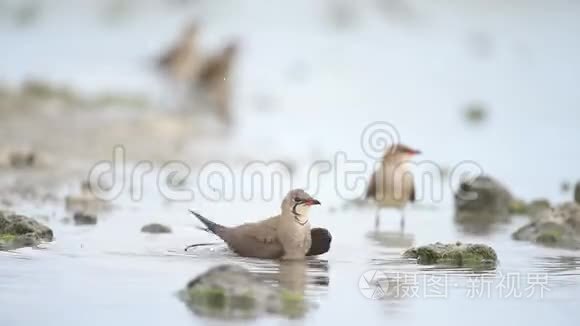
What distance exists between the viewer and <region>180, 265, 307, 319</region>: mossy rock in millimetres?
5633

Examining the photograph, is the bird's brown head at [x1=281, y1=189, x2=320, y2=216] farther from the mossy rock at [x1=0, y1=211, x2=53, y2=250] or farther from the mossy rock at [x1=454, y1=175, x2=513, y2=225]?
the mossy rock at [x1=454, y1=175, x2=513, y2=225]

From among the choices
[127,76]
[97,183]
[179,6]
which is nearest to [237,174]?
[97,183]

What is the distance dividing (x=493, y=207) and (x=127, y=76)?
7.00m

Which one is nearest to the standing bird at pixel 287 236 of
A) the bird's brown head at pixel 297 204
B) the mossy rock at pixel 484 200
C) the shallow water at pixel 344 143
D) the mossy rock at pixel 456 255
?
the bird's brown head at pixel 297 204

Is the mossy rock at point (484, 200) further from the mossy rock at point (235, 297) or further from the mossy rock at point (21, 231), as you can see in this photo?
the mossy rock at point (235, 297)

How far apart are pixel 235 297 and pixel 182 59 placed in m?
11.0

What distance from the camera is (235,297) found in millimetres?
5723

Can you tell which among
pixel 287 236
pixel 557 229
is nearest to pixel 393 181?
pixel 557 229

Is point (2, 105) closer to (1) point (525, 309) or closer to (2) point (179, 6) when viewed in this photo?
(2) point (179, 6)

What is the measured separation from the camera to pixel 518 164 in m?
12.8

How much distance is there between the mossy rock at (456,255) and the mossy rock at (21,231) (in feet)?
7.58

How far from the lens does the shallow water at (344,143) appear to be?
6078 millimetres

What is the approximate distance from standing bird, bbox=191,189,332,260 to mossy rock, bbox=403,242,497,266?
575 mm

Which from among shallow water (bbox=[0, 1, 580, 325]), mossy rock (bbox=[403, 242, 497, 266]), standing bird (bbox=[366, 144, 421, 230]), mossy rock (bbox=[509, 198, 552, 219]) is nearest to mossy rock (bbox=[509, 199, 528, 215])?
mossy rock (bbox=[509, 198, 552, 219])
